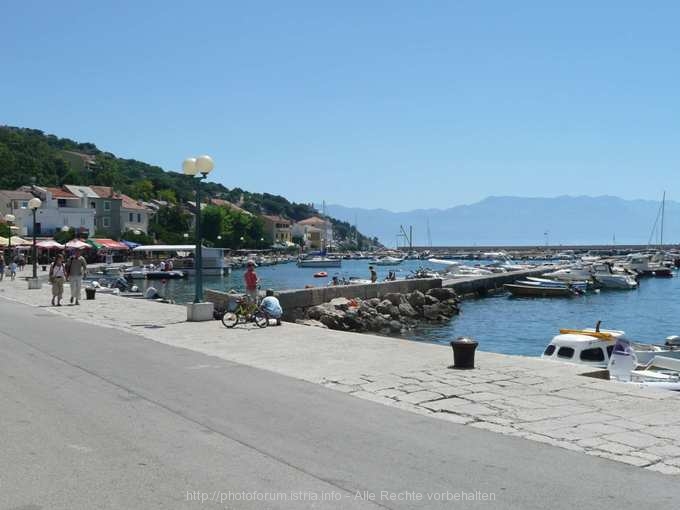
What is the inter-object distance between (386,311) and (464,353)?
85.0 feet

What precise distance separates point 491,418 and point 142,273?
208 feet

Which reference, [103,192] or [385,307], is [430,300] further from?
[103,192]

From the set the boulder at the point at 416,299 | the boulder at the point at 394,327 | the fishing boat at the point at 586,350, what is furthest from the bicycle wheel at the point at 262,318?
the boulder at the point at 416,299

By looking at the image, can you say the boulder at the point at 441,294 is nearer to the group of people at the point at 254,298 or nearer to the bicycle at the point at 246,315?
the group of people at the point at 254,298

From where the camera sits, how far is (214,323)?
19031 millimetres

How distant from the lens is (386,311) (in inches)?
1485

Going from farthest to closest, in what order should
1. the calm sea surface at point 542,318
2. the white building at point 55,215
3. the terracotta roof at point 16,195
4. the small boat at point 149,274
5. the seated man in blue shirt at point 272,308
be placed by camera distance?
the terracotta roof at point 16,195, the white building at point 55,215, the small boat at point 149,274, the calm sea surface at point 542,318, the seated man in blue shirt at point 272,308

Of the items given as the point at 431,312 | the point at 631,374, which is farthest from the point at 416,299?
the point at 631,374

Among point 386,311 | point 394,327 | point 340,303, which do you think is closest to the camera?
point 394,327

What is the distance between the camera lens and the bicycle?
714 inches

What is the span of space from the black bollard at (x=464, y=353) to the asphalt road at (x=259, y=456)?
2818 mm

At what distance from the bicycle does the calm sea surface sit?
47.6 ft

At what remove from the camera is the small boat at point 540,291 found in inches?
2312

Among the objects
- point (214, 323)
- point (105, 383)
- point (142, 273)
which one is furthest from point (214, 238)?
point (105, 383)
